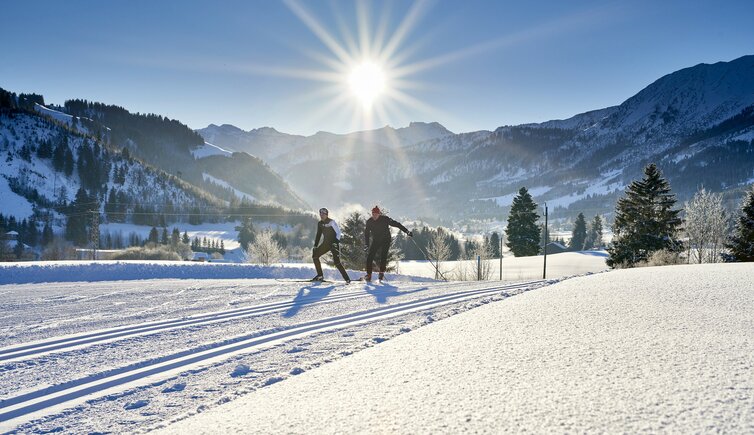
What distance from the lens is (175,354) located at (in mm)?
4129

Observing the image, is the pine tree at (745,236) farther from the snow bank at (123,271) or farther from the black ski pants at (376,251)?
the black ski pants at (376,251)

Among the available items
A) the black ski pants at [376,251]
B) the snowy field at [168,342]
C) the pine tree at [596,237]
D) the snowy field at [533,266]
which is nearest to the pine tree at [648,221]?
the snowy field at [533,266]

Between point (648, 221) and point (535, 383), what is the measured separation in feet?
123

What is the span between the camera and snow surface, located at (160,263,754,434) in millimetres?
2031

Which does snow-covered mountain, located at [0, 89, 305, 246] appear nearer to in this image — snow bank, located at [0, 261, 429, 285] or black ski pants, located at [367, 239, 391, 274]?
snow bank, located at [0, 261, 429, 285]

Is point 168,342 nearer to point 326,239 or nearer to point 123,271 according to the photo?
point 326,239

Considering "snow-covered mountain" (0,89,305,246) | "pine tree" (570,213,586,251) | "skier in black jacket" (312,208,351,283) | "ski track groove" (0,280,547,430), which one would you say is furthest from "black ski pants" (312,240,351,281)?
"snow-covered mountain" (0,89,305,246)

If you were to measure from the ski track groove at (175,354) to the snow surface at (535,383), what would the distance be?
126cm

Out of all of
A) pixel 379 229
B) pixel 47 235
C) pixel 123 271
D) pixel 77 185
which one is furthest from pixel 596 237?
pixel 77 185

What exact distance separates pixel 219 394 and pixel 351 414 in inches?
49.1

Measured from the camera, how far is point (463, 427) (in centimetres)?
204

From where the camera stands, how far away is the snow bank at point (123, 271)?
45.0 ft

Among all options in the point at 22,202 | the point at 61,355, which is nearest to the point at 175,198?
the point at 22,202

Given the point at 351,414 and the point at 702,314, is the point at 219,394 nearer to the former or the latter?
the point at 351,414
